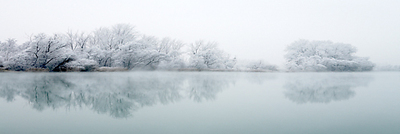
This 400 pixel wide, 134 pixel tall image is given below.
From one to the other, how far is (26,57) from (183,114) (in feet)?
59.7

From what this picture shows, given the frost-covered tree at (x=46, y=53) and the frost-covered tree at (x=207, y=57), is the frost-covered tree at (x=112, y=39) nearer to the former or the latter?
the frost-covered tree at (x=46, y=53)

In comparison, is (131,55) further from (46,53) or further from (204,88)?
(204,88)

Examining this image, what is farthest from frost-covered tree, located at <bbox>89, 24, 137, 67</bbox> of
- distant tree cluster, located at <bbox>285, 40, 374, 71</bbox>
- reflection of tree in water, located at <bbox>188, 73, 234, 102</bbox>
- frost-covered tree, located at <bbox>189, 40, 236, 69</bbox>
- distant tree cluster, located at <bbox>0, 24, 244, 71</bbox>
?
distant tree cluster, located at <bbox>285, 40, 374, 71</bbox>

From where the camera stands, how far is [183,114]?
9.55 ft

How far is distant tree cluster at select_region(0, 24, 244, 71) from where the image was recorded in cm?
1598

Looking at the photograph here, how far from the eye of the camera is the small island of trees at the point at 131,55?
16188mm

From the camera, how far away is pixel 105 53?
1944 cm

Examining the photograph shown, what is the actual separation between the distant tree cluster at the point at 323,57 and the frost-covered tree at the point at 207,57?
→ 8.60m

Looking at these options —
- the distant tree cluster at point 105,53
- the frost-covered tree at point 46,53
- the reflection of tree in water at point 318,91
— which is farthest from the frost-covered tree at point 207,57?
the reflection of tree in water at point 318,91

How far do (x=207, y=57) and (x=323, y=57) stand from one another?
15422mm

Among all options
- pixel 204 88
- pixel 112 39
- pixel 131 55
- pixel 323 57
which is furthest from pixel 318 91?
pixel 323 57

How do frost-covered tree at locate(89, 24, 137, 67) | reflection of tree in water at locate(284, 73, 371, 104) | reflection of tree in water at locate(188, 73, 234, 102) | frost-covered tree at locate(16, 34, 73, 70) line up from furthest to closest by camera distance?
frost-covered tree at locate(89, 24, 137, 67), frost-covered tree at locate(16, 34, 73, 70), reflection of tree in water at locate(188, 73, 234, 102), reflection of tree in water at locate(284, 73, 371, 104)

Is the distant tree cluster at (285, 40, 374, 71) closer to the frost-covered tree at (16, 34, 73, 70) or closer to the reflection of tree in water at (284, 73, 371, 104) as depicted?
the reflection of tree in water at (284, 73, 371, 104)

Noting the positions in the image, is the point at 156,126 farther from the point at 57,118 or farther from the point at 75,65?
the point at 75,65
